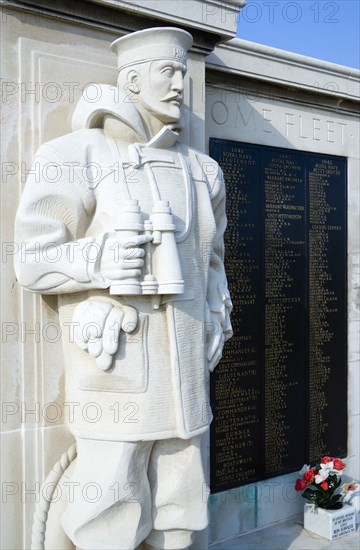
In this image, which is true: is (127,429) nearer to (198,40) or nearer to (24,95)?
(24,95)

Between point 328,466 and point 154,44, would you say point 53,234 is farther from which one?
point 328,466

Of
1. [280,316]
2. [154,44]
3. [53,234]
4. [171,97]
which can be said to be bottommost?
[280,316]

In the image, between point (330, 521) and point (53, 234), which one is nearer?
point (53, 234)

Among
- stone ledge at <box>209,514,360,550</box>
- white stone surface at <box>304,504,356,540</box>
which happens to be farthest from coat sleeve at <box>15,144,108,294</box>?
white stone surface at <box>304,504,356,540</box>

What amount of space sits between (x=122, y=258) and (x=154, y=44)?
3.76 feet

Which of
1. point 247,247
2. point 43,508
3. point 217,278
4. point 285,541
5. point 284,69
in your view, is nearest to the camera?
point 43,508

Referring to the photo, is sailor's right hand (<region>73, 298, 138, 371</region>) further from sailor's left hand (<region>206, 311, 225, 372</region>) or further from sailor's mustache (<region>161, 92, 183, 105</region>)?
sailor's mustache (<region>161, 92, 183, 105</region>)

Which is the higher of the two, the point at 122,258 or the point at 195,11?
the point at 195,11

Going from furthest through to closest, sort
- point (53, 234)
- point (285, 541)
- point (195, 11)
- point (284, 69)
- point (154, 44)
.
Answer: point (284, 69), point (285, 541), point (195, 11), point (154, 44), point (53, 234)

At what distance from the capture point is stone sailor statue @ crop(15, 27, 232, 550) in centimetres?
299

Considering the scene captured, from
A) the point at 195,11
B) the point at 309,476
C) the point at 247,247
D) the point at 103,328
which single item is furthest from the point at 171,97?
the point at 309,476

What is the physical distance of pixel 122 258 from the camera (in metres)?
2.90

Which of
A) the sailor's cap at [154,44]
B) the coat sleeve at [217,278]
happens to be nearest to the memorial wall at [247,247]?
the sailor's cap at [154,44]

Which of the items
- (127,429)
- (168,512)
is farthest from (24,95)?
(168,512)
